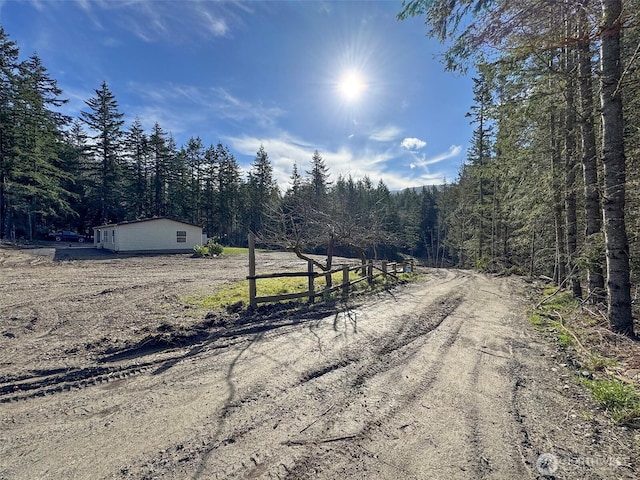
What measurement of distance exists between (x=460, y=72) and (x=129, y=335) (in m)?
8.13

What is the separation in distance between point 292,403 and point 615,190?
5930 millimetres

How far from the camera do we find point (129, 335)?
5422mm

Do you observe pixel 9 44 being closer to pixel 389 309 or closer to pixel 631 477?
pixel 389 309

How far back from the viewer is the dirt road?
2357 millimetres

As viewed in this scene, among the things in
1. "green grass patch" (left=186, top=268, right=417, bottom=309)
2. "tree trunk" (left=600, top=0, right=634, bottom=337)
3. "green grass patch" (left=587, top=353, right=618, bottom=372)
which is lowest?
"green grass patch" (left=587, top=353, right=618, bottom=372)

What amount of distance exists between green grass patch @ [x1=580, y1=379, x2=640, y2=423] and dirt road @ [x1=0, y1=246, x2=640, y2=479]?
144 millimetres

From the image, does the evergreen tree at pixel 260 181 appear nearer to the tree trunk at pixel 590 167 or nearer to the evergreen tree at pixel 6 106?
the evergreen tree at pixel 6 106

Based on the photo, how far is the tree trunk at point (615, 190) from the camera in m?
4.89

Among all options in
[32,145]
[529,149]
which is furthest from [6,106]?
[529,149]

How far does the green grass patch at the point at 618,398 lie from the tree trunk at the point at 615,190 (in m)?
2.06

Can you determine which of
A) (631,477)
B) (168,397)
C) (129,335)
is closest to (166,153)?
(129,335)
